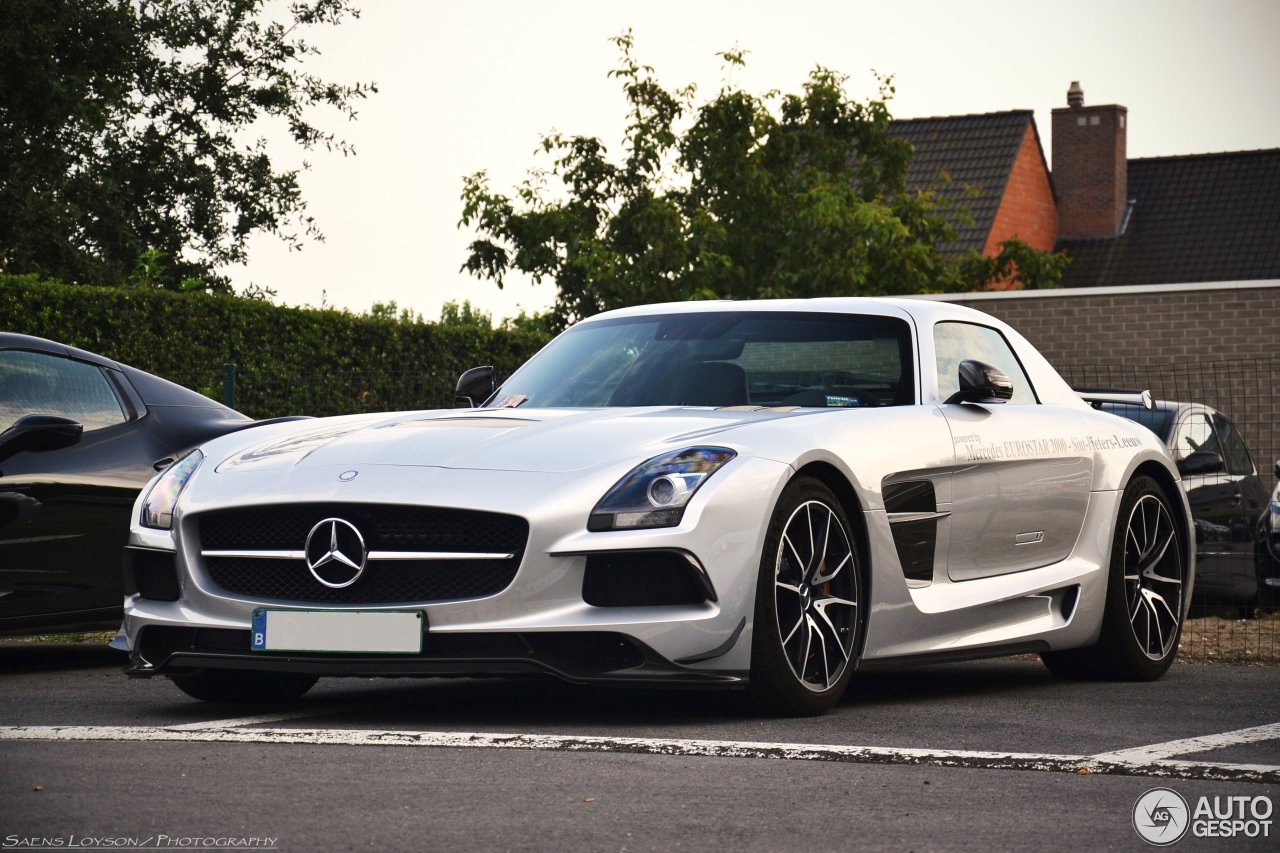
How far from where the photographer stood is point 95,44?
30016 mm

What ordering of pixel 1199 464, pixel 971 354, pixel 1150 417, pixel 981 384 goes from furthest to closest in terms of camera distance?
pixel 1150 417 → pixel 1199 464 → pixel 971 354 → pixel 981 384

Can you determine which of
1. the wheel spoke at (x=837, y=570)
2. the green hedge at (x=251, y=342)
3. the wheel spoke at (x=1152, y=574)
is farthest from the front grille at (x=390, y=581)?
the green hedge at (x=251, y=342)

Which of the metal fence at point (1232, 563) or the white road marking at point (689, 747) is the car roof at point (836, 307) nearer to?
the white road marking at point (689, 747)

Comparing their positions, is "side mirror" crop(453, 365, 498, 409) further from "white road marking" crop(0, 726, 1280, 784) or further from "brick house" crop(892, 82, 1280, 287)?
"brick house" crop(892, 82, 1280, 287)

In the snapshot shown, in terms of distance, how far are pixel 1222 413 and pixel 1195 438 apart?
0.84m

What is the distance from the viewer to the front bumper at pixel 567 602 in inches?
204

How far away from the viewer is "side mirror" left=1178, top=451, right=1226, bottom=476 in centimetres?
1114

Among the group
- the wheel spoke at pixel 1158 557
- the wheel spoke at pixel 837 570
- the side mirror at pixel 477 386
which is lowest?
the wheel spoke at pixel 1158 557

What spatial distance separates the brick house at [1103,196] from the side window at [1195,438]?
26940mm

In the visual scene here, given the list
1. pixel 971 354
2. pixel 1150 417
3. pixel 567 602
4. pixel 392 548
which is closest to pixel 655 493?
pixel 567 602

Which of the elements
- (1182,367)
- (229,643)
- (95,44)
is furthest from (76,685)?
(95,44)

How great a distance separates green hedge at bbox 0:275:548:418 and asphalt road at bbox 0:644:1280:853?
8359 millimetres

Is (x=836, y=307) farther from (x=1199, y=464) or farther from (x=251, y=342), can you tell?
(x=251, y=342)

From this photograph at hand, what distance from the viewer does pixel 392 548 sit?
533cm
